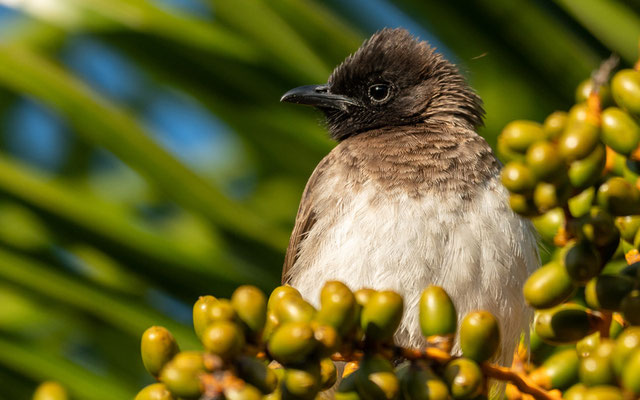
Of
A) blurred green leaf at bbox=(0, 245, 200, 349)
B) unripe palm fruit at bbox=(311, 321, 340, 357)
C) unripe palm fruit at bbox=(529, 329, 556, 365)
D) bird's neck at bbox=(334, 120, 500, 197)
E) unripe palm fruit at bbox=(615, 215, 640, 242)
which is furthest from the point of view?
bird's neck at bbox=(334, 120, 500, 197)

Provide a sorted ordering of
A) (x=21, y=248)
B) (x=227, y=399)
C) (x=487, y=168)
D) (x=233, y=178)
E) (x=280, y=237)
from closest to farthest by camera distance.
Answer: (x=227, y=399), (x=21, y=248), (x=280, y=237), (x=487, y=168), (x=233, y=178)

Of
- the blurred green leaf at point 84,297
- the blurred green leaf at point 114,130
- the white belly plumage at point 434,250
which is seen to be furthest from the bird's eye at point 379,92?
the blurred green leaf at point 84,297

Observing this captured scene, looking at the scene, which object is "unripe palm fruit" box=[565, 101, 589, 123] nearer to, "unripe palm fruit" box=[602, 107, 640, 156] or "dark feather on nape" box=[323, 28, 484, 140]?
"unripe palm fruit" box=[602, 107, 640, 156]

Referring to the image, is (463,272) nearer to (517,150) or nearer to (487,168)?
(487,168)

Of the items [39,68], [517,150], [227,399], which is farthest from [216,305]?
[39,68]

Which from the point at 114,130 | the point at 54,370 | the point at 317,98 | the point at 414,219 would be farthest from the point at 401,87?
the point at 54,370

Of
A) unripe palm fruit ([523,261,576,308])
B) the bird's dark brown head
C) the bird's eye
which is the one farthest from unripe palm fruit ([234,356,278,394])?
the bird's eye

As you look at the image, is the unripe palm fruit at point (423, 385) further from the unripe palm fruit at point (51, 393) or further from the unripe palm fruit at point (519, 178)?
the unripe palm fruit at point (51, 393)
